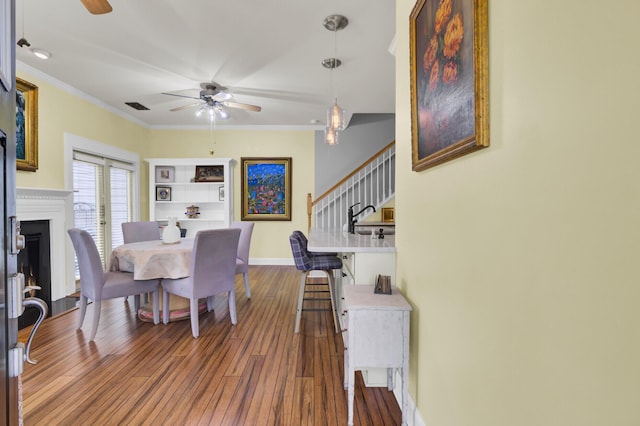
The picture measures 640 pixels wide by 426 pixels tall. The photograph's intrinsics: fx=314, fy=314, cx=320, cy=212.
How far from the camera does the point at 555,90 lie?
68cm

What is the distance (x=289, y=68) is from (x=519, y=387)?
11.3ft

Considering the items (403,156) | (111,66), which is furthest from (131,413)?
(111,66)

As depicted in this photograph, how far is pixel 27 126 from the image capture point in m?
3.37

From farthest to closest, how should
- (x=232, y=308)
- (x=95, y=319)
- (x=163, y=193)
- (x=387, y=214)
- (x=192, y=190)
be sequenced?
(x=192, y=190) → (x=163, y=193) → (x=387, y=214) → (x=232, y=308) → (x=95, y=319)

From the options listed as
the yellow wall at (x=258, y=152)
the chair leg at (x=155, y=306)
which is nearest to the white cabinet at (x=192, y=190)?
the yellow wall at (x=258, y=152)

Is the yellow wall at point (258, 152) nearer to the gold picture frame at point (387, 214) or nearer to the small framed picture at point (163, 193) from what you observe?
the small framed picture at point (163, 193)

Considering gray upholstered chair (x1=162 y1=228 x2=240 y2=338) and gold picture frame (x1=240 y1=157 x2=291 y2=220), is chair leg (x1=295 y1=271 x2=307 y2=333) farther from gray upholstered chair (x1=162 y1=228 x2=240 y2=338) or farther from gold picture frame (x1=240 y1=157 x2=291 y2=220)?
gold picture frame (x1=240 y1=157 x2=291 y2=220)

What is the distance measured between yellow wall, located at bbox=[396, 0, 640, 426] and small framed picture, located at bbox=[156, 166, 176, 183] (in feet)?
18.6

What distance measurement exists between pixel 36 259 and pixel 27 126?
1456mm

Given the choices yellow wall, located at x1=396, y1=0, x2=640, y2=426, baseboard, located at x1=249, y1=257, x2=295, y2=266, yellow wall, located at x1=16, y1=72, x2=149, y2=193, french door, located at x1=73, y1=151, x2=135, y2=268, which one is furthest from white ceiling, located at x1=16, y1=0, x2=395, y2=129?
baseboard, located at x1=249, y1=257, x2=295, y2=266

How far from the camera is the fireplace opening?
11.0 feet

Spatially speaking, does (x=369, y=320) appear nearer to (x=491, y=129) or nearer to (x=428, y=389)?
(x=428, y=389)

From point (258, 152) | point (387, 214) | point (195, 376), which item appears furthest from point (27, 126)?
point (387, 214)

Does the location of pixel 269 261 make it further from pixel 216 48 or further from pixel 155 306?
pixel 216 48
